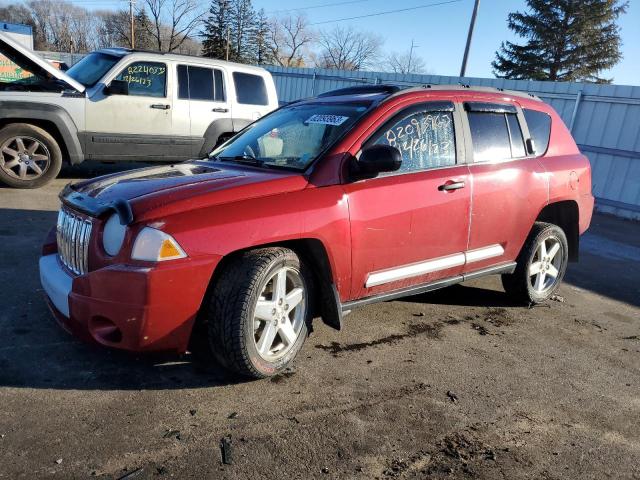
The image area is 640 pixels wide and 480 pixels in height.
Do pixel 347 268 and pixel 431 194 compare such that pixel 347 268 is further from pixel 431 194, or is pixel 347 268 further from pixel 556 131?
pixel 556 131

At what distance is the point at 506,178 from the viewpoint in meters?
4.25

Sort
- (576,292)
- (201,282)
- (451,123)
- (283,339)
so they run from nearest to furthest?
1. (201,282)
2. (283,339)
3. (451,123)
4. (576,292)

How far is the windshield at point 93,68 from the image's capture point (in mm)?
8016

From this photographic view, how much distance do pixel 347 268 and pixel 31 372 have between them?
6.39 feet

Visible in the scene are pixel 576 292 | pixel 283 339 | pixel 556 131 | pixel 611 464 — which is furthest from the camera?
pixel 576 292

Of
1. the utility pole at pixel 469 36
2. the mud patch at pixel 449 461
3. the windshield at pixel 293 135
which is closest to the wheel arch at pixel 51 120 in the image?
the windshield at pixel 293 135

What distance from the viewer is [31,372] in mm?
3008

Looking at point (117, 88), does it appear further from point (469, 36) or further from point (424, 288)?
point (469, 36)

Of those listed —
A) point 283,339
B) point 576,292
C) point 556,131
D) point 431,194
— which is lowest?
point 576,292

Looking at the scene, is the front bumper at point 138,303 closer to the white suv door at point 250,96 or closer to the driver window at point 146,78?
the driver window at point 146,78

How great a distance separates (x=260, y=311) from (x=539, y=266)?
9.74 ft

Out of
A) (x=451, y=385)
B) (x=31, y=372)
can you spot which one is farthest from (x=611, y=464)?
(x=31, y=372)

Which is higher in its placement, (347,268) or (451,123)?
(451,123)

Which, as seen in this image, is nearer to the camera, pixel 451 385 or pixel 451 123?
pixel 451 385
